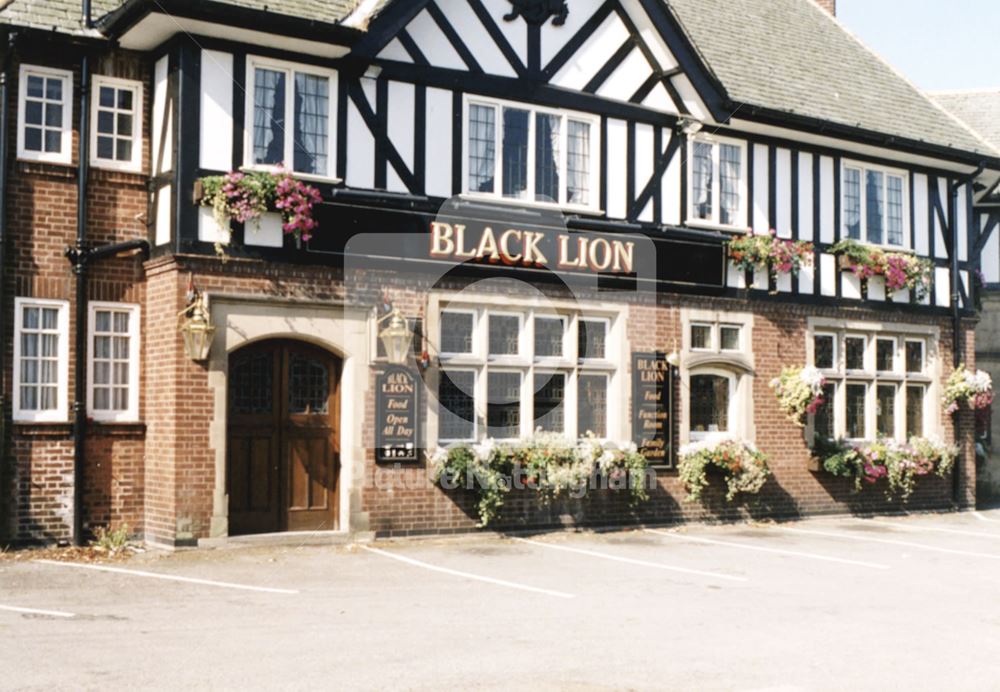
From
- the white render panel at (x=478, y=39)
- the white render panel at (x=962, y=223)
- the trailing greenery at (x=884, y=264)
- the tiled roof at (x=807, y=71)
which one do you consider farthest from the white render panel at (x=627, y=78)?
the white render panel at (x=962, y=223)

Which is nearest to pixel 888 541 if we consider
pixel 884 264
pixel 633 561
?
pixel 633 561

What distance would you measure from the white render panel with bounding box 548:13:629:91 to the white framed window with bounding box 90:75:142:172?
6135 millimetres

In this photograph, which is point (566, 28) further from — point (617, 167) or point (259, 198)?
point (259, 198)

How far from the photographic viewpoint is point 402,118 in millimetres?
16344

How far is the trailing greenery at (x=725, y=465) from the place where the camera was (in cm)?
1881

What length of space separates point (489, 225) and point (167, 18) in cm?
521

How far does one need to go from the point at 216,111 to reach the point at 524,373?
5.82 meters

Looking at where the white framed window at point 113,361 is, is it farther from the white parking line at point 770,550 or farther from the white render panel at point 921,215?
the white render panel at point 921,215

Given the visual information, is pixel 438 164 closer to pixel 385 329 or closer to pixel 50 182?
pixel 385 329

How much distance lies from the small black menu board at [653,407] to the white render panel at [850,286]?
443 cm

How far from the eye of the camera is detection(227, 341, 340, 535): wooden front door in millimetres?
15344

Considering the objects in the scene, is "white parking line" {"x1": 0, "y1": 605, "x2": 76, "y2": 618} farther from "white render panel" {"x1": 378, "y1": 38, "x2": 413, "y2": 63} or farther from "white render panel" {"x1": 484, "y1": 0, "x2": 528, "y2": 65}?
"white render panel" {"x1": 484, "y1": 0, "x2": 528, "y2": 65}

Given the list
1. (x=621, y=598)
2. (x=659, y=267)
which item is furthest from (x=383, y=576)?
(x=659, y=267)

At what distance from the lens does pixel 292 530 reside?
51.4 feet
